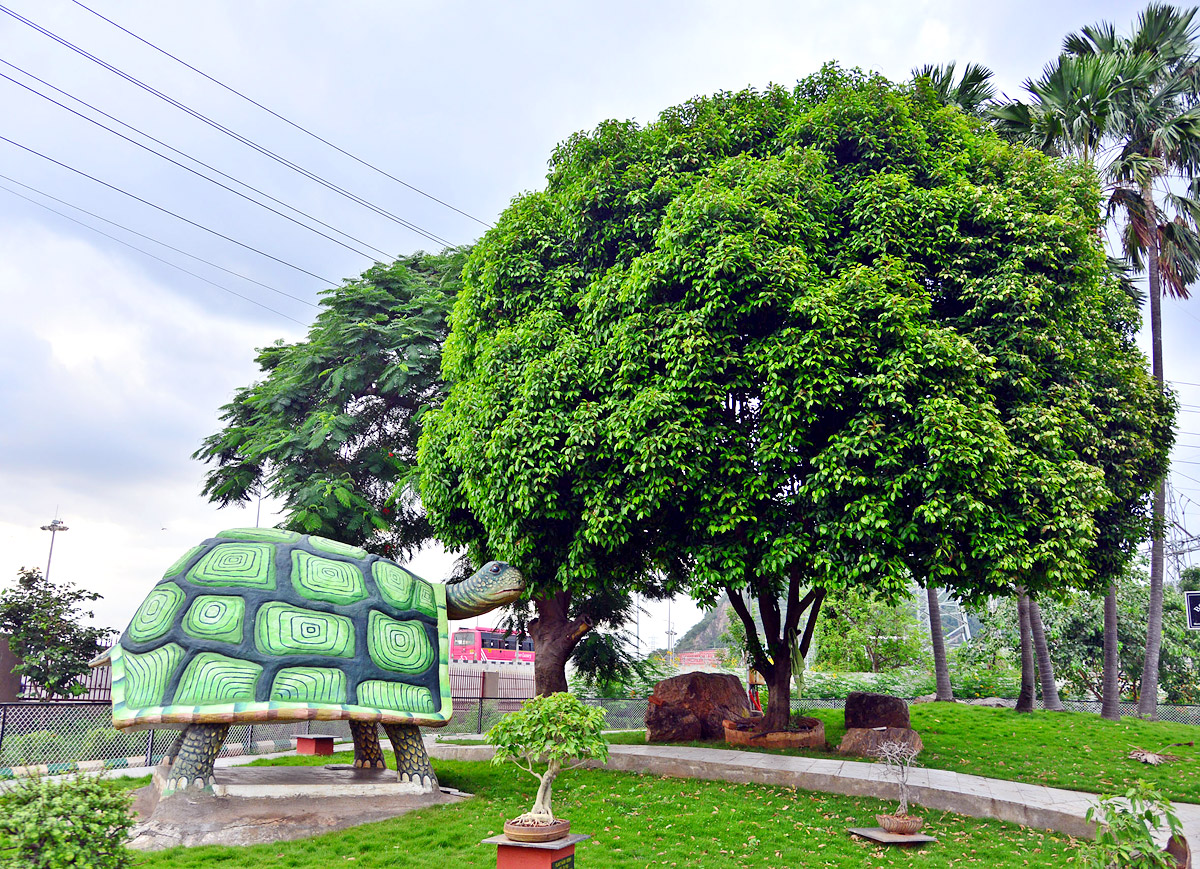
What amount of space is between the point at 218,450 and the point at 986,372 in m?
17.0

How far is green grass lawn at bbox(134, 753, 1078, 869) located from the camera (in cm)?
872

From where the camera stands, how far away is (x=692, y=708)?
16.3 m

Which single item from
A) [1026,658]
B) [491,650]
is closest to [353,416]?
[1026,658]

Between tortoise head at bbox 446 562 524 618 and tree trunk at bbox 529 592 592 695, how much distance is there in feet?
13.6

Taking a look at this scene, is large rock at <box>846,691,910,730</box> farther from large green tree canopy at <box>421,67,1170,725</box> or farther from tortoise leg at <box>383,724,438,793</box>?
tortoise leg at <box>383,724,438,793</box>

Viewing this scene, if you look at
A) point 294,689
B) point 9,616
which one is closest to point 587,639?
point 294,689

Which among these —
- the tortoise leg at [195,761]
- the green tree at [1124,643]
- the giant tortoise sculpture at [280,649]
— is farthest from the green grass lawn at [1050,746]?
the green tree at [1124,643]

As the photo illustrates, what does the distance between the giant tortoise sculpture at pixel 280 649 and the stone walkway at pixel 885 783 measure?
13.3ft

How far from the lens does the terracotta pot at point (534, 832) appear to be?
23.1 ft

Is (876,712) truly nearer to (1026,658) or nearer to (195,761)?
(1026,658)

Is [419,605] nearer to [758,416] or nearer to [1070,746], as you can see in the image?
[758,416]

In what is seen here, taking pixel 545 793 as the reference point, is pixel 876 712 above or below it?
below

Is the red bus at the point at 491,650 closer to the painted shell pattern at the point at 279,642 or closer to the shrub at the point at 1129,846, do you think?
the painted shell pattern at the point at 279,642

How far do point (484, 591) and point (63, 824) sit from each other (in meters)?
7.34
